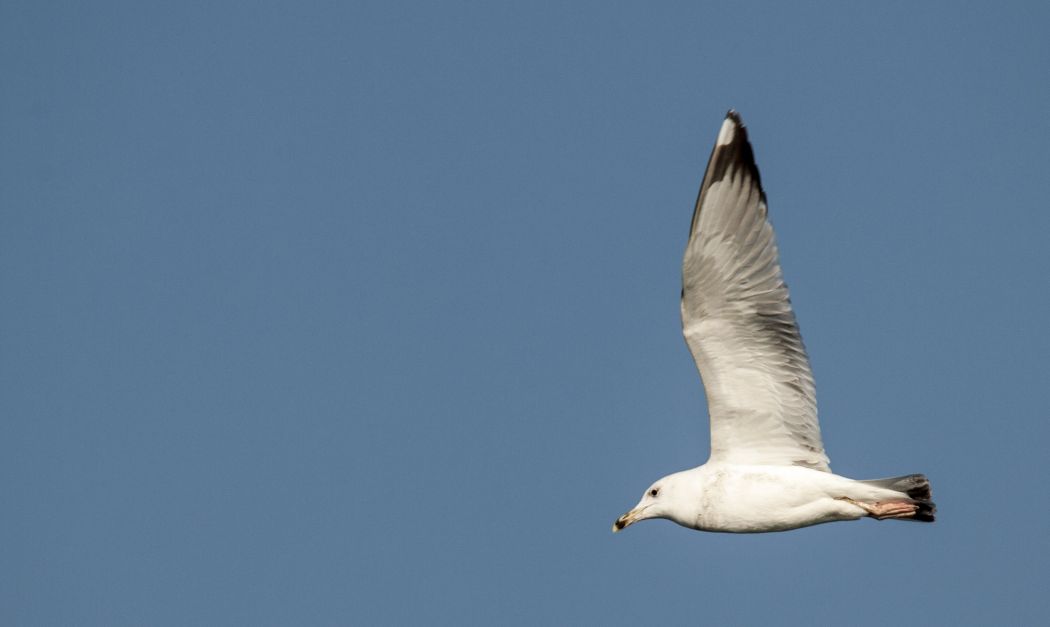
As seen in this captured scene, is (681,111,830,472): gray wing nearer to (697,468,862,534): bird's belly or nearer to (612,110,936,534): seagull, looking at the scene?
(612,110,936,534): seagull

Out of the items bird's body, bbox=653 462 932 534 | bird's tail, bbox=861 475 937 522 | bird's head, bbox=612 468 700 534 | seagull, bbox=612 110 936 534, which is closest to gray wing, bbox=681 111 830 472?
seagull, bbox=612 110 936 534

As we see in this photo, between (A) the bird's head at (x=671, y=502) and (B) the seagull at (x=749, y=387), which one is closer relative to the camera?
(B) the seagull at (x=749, y=387)

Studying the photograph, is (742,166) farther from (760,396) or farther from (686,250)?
(760,396)

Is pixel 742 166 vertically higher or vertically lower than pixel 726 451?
higher

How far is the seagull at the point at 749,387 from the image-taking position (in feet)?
40.9

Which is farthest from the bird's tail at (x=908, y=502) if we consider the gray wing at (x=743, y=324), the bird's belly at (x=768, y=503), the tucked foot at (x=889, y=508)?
the gray wing at (x=743, y=324)

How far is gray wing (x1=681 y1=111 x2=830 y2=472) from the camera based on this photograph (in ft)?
40.9

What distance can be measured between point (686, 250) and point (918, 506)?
288cm

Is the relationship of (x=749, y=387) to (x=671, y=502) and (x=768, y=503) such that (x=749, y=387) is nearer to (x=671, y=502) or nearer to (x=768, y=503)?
(x=768, y=503)

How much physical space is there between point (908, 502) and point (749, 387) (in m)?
1.62

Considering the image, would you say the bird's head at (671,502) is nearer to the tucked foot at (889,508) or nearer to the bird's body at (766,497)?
the bird's body at (766,497)

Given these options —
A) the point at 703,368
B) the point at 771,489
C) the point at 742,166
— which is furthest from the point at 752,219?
the point at 771,489

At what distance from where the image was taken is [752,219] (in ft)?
40.9

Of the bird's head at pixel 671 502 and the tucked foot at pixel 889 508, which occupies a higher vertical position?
the bird's head at pixel 671 502
